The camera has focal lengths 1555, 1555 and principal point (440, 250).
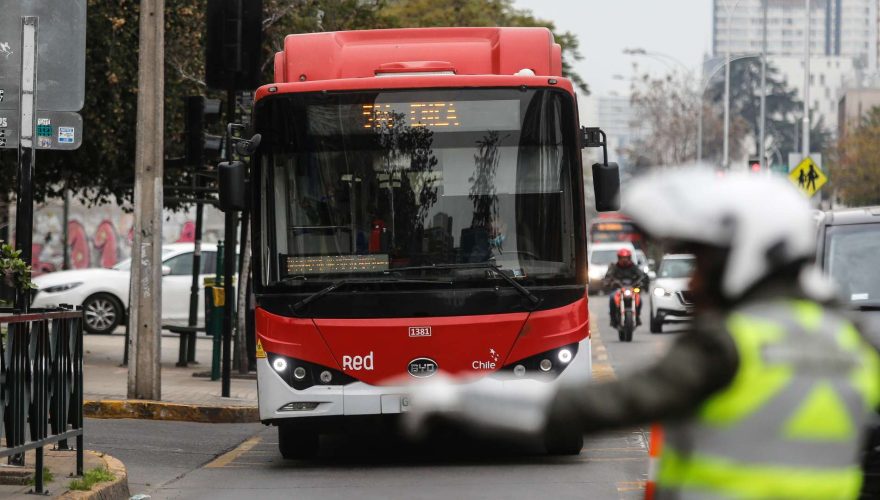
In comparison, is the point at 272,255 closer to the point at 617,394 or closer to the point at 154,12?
the point at 154,12

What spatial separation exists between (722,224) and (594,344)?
74.1 ft

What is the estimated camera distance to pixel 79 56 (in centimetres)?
1048

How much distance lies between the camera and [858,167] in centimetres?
7619

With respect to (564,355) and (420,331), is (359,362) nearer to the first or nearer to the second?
(420,331)

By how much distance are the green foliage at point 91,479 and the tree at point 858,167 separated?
69.1m

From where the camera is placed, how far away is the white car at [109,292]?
24.8 meters

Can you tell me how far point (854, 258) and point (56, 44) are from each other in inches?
211

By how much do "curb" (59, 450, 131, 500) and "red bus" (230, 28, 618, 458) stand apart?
113 cm

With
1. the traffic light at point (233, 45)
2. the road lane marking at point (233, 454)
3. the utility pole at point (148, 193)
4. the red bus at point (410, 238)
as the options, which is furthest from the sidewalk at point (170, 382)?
the red bus at point (410, 238)

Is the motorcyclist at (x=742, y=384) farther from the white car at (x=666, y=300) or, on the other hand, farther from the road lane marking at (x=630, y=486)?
the white car at (x=666, y=300)

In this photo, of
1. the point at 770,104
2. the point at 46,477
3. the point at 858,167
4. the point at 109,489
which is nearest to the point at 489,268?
the point at 109,489

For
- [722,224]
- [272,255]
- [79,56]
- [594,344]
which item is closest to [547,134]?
[272,255]

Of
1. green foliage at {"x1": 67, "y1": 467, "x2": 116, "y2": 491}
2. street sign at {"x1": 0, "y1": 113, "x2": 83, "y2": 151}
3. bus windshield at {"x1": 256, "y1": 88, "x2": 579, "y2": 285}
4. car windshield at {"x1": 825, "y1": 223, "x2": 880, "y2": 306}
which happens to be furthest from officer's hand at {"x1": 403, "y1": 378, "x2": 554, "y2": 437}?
street sign at {"x1": 0, "y1": 113, "x2": 83, "y2": 151}

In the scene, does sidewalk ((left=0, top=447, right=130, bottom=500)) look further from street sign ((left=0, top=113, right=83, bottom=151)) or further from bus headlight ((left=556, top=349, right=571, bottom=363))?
bus headlight ((left=556, top=349, right=571, bottom=363))
